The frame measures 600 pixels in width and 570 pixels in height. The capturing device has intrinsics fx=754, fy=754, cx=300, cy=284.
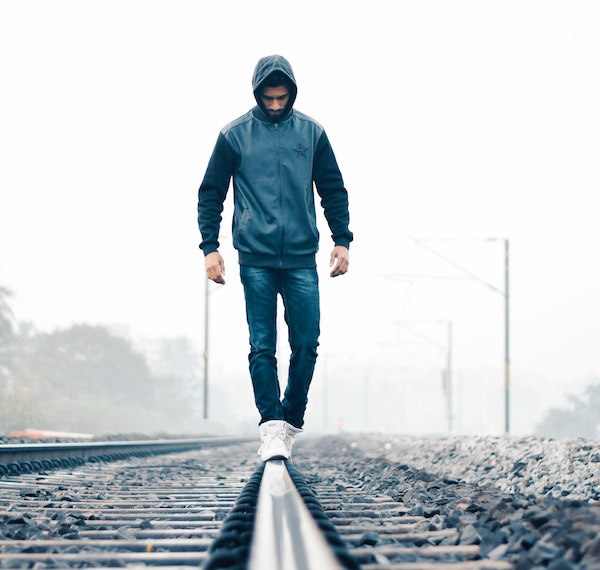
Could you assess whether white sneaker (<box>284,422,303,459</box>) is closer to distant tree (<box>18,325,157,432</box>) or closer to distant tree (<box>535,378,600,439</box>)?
distant tree (<box>18,325,157,432</box>)

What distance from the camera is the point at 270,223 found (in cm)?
421

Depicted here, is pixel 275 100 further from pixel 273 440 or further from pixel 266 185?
pixel 273 440

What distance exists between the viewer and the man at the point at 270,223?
13.8ft

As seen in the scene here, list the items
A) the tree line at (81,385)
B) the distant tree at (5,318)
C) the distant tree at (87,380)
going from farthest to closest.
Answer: the distant tree at (87,380) → the distant tree at (5,318) → the tree line at (81,385)

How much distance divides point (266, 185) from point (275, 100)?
48 cm

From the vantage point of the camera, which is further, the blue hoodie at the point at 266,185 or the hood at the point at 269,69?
the blue hoodie at the point at 266,185

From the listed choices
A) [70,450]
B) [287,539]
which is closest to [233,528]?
[287,539]

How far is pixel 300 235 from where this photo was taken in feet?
14.0

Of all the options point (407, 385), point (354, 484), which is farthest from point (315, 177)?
point (407, 385)

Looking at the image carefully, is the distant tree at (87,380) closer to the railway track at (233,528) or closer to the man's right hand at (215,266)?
the man's right hand at (215,266)

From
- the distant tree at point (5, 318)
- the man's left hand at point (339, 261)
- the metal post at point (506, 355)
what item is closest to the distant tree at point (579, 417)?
the distant tree at point (5, 318)

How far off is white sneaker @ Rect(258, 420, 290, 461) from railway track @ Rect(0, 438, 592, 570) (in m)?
0.16

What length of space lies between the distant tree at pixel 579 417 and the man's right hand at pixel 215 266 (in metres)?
59.1

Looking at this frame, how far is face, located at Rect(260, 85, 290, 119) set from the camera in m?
4.25
